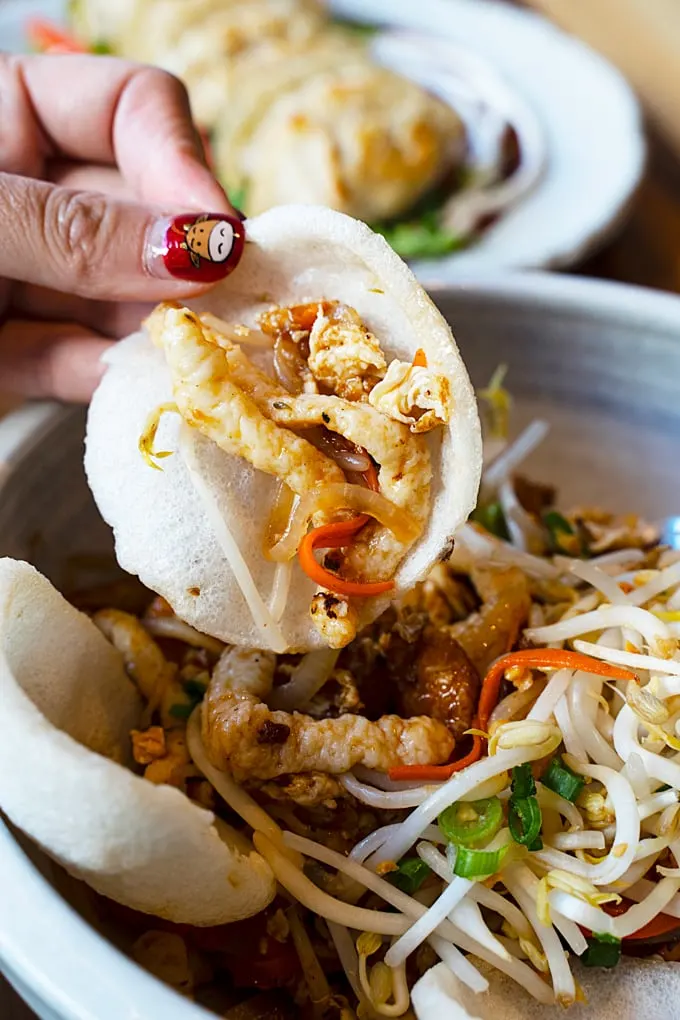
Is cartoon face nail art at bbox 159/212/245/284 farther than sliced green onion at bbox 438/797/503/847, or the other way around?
cartoon face nail art at bbox 159/212/245/284

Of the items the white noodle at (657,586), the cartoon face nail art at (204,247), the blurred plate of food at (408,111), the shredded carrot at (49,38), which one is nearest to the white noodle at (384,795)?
the white noodle at (657,586)

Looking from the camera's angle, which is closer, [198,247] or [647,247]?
[198,247]

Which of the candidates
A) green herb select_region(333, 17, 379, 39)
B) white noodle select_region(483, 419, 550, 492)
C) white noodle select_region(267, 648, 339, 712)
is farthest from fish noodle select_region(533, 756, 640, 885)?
green herb select_region(333, 17, 379, 39)

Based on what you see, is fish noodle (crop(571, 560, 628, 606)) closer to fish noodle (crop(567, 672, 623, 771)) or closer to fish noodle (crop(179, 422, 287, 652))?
fish noodle (crop(567, 672, 623, 771))

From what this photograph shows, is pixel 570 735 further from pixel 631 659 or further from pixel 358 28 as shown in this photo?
pixel 358 28

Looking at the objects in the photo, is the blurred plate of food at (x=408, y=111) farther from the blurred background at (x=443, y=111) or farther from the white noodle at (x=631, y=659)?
the white noodle at (x=631, y=659)

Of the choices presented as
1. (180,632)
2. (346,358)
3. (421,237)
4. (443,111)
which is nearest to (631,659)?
(346,358)
